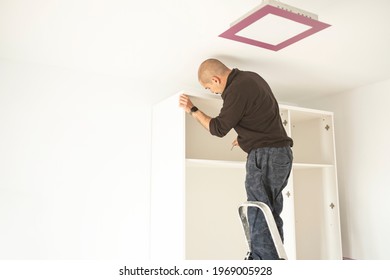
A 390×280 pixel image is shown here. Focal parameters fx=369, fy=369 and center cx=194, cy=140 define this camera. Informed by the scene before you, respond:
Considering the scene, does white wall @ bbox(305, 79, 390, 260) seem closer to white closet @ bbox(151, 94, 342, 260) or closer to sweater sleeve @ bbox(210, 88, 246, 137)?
white closet @ bbox(151, 94, 342, 260)

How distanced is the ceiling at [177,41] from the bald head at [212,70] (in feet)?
0.53

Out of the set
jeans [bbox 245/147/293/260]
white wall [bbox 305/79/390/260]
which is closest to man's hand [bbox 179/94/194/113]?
jeans [bbox 245/147/293/260]

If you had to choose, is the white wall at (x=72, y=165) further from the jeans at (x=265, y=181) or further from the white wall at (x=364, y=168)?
the white wall at (x=364, y=168)

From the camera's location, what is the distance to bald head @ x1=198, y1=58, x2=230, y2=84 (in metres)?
2.36

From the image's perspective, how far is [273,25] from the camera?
1906 millimetres

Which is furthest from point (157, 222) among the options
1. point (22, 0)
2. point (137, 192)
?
point (22, 0)

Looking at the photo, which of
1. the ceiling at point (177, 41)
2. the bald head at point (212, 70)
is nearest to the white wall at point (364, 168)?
the ceiling at point (177, 41)

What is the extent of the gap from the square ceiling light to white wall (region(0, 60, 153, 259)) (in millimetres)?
1388

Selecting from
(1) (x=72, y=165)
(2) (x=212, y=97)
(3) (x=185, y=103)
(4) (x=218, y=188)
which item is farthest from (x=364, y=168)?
(1) (x=72, y=165)

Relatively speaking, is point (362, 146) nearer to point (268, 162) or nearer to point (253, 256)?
point (268, 162)

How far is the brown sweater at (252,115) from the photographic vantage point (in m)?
2.01

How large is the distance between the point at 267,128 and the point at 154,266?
0.93 metres

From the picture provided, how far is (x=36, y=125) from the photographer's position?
9.05ft

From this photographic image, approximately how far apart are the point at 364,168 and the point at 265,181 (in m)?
1.97
